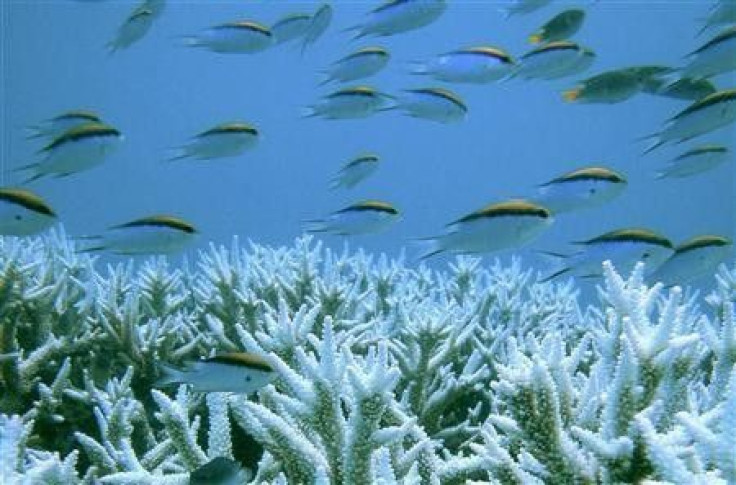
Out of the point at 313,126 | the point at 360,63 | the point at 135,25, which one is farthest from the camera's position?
the point at 313,126

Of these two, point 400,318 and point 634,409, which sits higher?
point 400,318

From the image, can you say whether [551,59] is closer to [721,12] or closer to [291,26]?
[721,12]

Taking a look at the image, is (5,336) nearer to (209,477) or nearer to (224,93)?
(209,477)

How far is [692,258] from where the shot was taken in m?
4.63

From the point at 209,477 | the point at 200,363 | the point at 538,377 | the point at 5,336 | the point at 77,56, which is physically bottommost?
the point at 209,477

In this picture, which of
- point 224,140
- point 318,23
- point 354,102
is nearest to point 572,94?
point 354,102

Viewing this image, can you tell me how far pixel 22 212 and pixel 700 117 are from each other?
4.25m

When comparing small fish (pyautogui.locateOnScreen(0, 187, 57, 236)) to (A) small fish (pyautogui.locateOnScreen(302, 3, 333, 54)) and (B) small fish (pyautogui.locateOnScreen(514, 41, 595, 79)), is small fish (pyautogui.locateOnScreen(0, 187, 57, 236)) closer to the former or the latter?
(A) small fish (pyautogui.locateOnScreen(302, 3, 333, 54))

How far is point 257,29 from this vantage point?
620 cm

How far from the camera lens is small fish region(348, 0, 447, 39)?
19.8ft

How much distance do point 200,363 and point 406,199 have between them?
67926 millimetres

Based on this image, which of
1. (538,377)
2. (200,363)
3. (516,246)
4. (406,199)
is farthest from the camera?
(406,199)

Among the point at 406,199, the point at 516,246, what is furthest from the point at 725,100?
the point at 406,199

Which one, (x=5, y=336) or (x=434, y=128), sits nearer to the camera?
(x=5, y=336)
